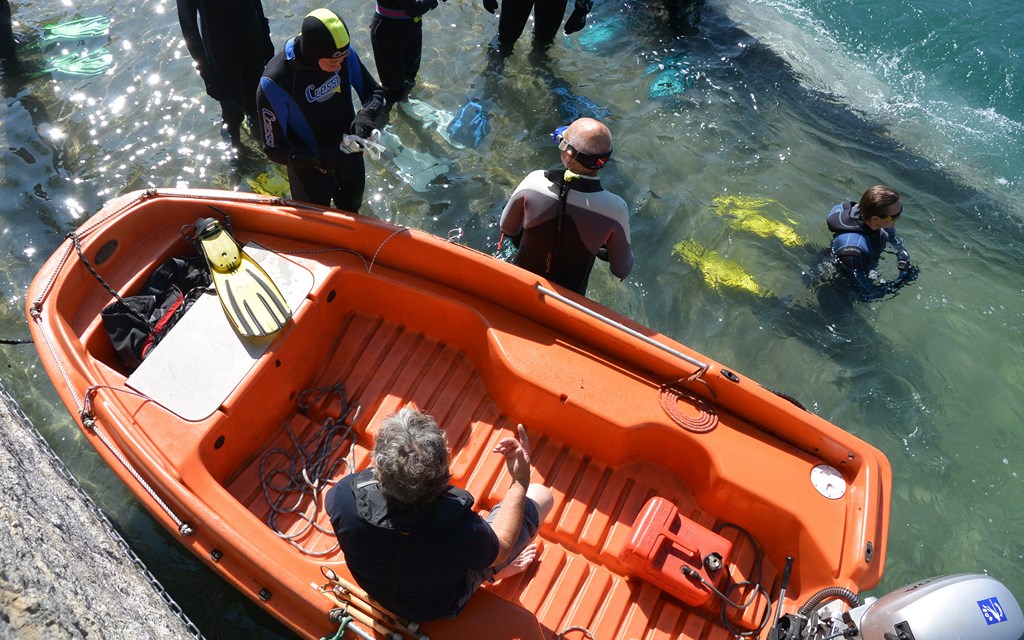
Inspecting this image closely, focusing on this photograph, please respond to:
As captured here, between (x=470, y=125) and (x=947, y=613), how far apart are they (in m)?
4.66

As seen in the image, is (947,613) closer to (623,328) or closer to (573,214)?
(623,328)

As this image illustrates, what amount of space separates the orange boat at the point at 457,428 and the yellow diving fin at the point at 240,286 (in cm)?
7

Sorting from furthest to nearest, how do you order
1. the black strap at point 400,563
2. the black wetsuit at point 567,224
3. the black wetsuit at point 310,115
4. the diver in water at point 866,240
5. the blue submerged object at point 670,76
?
1. the blue submerged object at point 670,76
2. the diver in water at point 866,240
3. the black wetsuit at point 310,115
4. the black wetsuit at point 567,224
5. the black strap at point 400,563

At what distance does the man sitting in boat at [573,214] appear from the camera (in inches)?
119

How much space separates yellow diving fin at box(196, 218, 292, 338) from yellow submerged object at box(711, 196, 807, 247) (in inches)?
134

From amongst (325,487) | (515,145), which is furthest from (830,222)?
(325,487)

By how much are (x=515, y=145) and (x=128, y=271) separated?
309 cm

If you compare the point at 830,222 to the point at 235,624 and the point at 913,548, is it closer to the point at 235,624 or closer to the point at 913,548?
the point at 913,548

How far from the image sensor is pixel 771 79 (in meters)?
6.64

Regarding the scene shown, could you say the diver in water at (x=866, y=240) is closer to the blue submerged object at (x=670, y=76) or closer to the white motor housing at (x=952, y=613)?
the white motor housing at (x=952, y=613)

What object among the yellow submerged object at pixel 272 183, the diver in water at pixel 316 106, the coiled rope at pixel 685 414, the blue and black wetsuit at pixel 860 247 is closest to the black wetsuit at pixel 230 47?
the yellow submerged object at pixel 272 183

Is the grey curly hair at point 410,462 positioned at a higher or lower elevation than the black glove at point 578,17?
higher

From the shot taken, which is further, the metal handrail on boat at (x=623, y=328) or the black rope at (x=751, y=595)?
the metal handrail on boat at (x=623, y=328)

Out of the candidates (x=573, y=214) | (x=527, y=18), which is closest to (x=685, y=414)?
(x=573, y=214)
